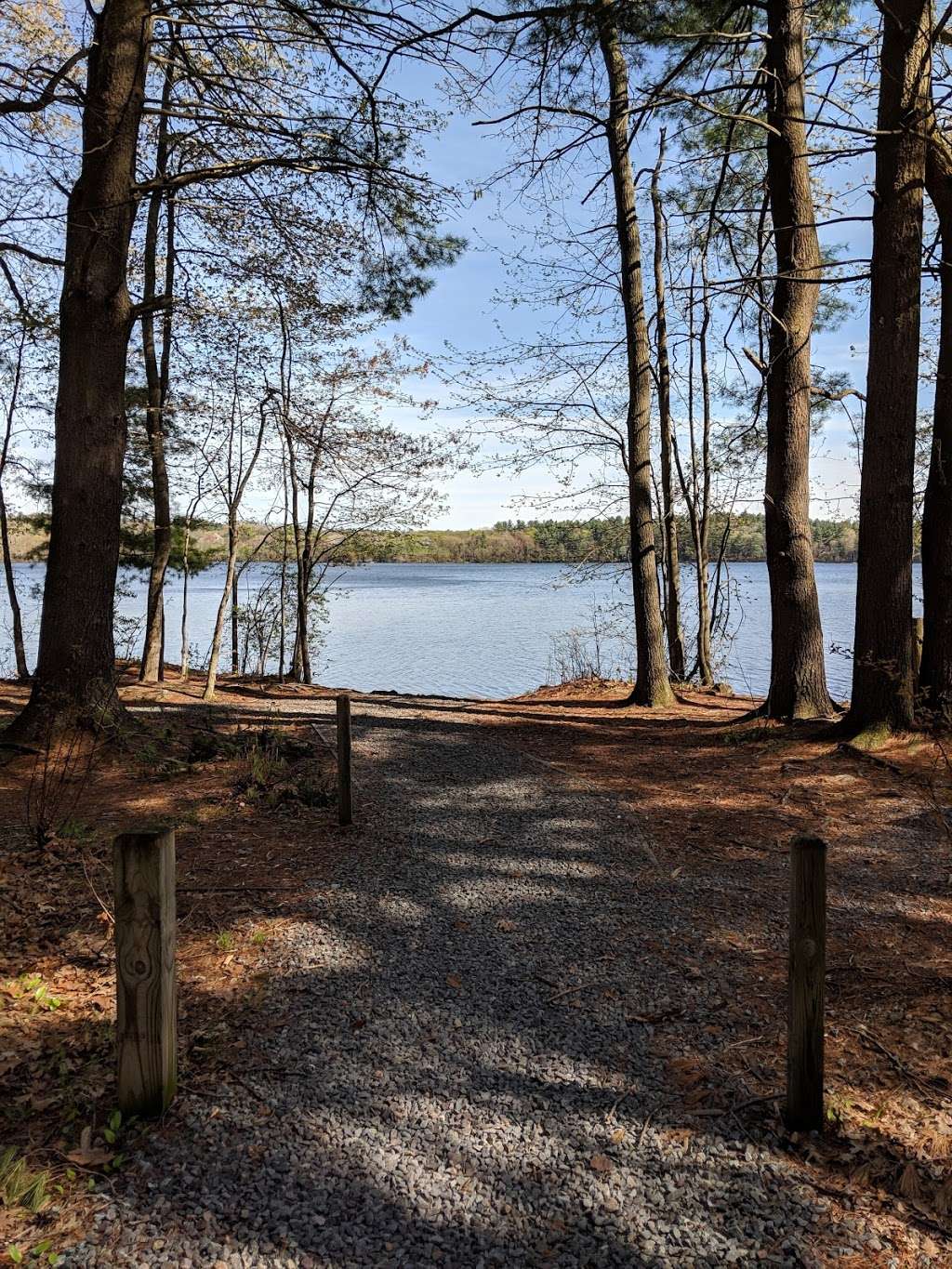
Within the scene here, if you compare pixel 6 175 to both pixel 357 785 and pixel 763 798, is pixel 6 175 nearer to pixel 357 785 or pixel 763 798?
pixel 357 785

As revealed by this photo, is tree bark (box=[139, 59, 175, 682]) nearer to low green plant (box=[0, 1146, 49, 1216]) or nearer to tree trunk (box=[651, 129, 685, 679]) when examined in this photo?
tree trunk (box=[651, 129, 685, 679])

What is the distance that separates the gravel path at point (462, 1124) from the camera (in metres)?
2.02

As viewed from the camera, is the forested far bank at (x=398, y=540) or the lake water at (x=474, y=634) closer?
the forested far bank at (x=398, y=540)

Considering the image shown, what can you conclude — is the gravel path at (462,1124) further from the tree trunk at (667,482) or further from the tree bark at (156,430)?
the tree trunk at (667,482)

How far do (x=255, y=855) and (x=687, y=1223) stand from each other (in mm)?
3345

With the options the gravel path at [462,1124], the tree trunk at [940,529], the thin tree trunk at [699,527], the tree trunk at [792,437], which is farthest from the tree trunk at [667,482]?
the gravel path at [462,1124]

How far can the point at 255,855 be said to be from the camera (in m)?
4.80

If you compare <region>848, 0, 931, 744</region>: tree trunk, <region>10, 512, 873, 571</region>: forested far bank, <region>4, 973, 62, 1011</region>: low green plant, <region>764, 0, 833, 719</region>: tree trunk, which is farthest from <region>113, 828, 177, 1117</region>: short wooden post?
<region>10, 512, 873, 571</region>: forested far bank

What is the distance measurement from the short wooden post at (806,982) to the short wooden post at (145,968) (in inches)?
75.2

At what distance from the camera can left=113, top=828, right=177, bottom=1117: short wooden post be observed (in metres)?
2.32

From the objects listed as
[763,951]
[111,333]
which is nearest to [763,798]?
[763,951]

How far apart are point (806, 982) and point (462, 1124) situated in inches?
46.0

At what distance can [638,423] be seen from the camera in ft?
34.9

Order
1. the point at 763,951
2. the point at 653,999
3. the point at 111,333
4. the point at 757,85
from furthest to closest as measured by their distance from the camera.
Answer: the point at 757,85 < the point at 111,333 < the point at 763,951 < the point at 653,999
